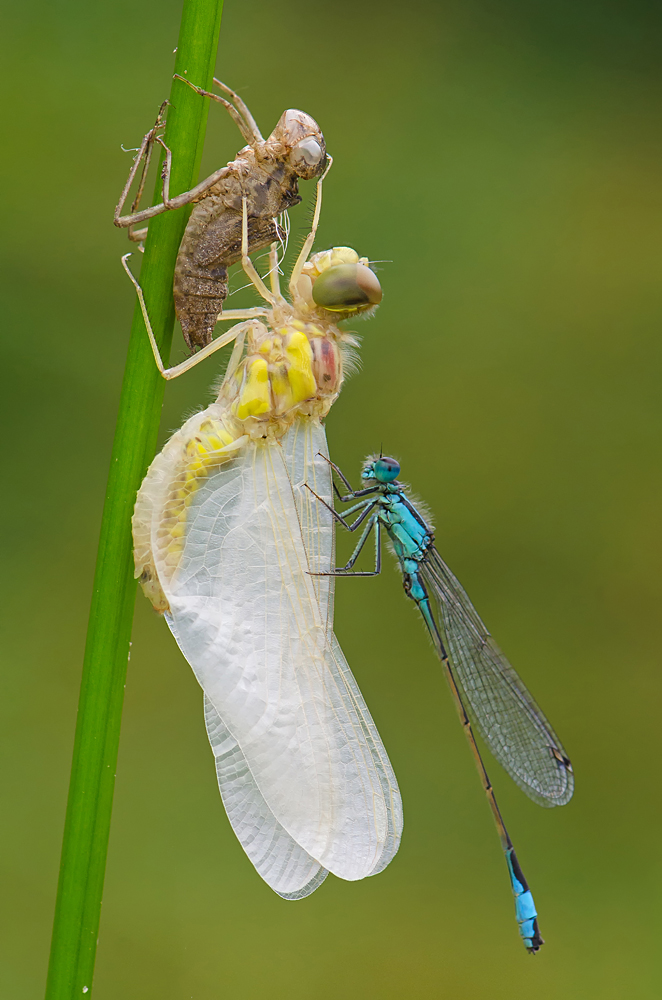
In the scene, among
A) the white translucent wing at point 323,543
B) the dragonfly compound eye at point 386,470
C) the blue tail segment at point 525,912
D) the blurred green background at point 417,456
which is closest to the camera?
the white translucent wing at point 323,543

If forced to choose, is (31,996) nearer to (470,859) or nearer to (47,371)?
(470,859)

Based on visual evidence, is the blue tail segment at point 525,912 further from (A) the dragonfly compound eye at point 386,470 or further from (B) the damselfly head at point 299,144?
(B) the damselfly head at point 299,144

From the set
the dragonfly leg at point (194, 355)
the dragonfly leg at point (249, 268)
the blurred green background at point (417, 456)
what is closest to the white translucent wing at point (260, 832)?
the dragonfly leg at point (194, 355)

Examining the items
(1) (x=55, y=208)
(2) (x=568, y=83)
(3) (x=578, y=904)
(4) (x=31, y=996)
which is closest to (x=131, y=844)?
(4) (x=31, y=996)

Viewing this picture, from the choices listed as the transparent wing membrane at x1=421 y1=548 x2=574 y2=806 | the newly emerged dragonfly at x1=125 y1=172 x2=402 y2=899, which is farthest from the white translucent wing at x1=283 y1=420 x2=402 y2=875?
the transparent wing membrane at x1=421 y1=548 x2=574 y2=806

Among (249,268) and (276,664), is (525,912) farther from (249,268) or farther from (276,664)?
(249,268)

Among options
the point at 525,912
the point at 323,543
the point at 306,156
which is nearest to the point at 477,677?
the point at 525,912

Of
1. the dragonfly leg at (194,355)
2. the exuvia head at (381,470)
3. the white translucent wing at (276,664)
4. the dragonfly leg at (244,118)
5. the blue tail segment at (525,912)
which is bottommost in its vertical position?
the blue tail segment at (525,912)
